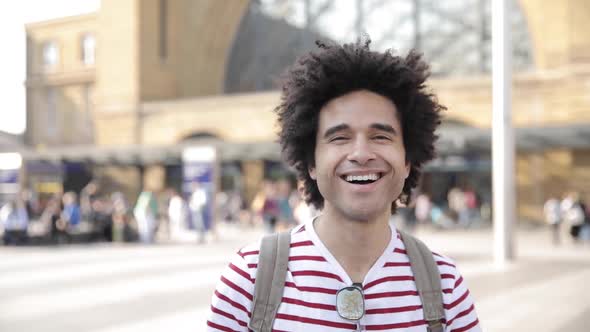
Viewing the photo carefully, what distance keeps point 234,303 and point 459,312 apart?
0.65 metres

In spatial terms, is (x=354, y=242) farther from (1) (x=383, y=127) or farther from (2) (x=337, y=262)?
(1) (x=383, y=127)

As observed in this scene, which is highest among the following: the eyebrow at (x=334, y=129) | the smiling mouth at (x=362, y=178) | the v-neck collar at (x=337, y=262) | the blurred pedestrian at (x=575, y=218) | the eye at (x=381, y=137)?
the eyebrow at (x=334, y=129)

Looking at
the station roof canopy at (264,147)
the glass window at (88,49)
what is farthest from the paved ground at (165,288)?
the glass window at (88,49)

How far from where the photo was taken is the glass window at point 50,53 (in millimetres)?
49156

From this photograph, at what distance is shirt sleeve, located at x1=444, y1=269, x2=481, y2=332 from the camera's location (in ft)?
5.96

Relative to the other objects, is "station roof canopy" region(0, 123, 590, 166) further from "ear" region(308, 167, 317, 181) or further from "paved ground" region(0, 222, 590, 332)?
"ear" region(308, 167, 317, 181)

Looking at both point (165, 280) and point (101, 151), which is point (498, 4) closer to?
point (165, 280)

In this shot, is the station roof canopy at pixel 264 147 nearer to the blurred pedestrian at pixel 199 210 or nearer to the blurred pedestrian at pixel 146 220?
the blurred pedestrian at pixel 199 210

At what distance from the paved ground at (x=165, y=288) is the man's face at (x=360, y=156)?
4.59 meters

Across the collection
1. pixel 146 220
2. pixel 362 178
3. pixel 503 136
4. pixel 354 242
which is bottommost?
pixel 146 220

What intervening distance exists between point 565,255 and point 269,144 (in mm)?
15833

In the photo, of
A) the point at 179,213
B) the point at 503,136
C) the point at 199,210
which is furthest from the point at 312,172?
the point at 179,213

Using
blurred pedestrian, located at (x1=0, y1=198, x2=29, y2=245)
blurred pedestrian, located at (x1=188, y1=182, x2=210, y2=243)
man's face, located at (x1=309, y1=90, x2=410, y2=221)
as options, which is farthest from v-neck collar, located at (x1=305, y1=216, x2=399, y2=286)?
blurred pedestrian, located at (x1=0, y1=198, x2=29, y2=245)

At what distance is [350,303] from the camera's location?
→ 1.72 m
